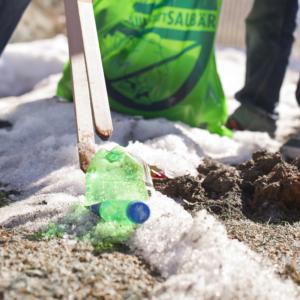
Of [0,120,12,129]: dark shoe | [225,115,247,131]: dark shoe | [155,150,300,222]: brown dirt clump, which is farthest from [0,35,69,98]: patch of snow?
[155,150,300,222]: brown dirt clump

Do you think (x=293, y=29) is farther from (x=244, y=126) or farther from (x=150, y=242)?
(x=150, y=242)

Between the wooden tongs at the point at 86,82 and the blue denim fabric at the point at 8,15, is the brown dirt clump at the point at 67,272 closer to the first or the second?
the wooden tongs at the point at 86,82

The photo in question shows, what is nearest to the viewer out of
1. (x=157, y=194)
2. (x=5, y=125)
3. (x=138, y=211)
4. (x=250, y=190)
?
(x=138, y=211)

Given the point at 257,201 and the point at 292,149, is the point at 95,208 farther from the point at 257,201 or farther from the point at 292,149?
the point at 292,149

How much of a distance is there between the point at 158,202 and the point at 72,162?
18.5 inches

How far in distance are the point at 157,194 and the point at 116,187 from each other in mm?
169

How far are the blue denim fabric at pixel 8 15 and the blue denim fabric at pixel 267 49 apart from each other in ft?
4.41

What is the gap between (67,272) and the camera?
614mm

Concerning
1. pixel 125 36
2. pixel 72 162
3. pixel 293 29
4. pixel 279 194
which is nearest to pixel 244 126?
pixel 293 29

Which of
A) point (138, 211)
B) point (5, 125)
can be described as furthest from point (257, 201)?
point (5, 125)

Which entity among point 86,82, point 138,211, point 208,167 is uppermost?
point 86,82

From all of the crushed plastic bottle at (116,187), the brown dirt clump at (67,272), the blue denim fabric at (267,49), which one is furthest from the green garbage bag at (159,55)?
the brown dirt clump at (67,272)

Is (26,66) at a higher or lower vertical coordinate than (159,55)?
lower

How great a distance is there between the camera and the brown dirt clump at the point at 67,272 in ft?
1.84
